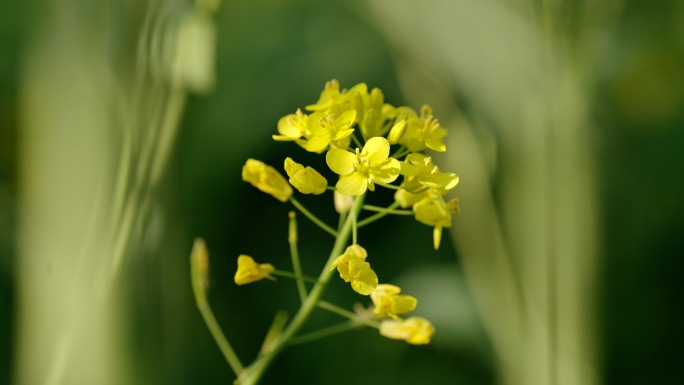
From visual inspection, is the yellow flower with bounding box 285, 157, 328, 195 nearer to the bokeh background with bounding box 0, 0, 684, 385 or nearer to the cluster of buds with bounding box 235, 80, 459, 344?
the cluster of buds with bounding box 235, 80, 459, 344

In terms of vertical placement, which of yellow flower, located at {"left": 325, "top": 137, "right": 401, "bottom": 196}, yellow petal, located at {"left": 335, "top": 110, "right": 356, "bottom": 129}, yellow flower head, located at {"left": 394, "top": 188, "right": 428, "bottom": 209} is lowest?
yellow flower head, located at {"left": 394, "top": 188, "right": 428, "bottom": 209}

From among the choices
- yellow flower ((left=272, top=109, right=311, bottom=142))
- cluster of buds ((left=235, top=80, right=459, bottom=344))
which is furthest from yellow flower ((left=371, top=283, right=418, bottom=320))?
yellow flower ((left=272, top=109, right=311, bottom=142))

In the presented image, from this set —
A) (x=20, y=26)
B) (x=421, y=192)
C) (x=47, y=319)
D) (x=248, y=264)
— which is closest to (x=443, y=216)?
(x=421, y=192)

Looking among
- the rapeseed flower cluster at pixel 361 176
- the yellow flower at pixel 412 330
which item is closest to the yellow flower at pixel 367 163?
the rapeseed flower cluster at pixel 361 176

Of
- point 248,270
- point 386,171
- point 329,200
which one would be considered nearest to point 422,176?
point 386,171

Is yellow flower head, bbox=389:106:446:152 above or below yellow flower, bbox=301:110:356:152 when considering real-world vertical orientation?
below

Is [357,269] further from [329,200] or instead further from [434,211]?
[329,200]

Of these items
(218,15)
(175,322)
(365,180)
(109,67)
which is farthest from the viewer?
(218,15)

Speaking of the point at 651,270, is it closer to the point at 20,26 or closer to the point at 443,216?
the point at 443,216
